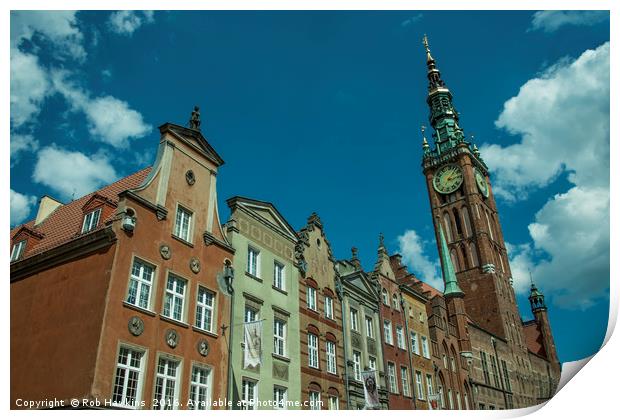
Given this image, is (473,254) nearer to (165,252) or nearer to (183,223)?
(183,223)

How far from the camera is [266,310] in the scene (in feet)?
68.8

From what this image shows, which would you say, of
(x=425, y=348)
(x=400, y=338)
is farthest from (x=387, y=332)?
(x=425, y=348)

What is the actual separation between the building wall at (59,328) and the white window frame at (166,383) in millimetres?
2230

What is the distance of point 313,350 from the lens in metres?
23.2

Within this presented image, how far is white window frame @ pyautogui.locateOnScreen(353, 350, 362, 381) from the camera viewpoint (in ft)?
83.8

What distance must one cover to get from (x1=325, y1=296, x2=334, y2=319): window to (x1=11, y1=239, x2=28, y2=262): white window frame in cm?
1276

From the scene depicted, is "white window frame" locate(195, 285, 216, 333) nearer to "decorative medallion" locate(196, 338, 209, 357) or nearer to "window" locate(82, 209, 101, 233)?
"decorative medallion" locate(196, 338, 209, 357)

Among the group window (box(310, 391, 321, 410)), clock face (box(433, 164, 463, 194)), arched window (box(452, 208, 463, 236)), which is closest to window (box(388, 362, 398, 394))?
window (box(310, 391, 321, 410))

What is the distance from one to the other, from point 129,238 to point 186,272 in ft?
8.07

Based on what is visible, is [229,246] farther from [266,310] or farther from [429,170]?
[429,170]

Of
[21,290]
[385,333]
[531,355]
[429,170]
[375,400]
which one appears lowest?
[375,400]

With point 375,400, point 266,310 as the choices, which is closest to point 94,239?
point 266,310

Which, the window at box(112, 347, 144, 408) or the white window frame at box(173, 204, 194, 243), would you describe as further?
the white window frame at box(173, 204, 194, 243)

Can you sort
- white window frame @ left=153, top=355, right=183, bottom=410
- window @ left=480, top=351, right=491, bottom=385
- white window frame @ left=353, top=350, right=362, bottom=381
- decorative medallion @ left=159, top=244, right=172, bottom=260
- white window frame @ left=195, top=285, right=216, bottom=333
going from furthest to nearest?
window @ left=480, top=351, right=491, bottom=385 < white window frame @ left=353, top=350, right=362, bottom=381 < white window frame @ left=195, top=285, right=216, bottom=333 < decorative medallion @ left=159, top=244, right=172, bottom=260 < white window frame @ left=153, top=355, right=183, bottom=410
